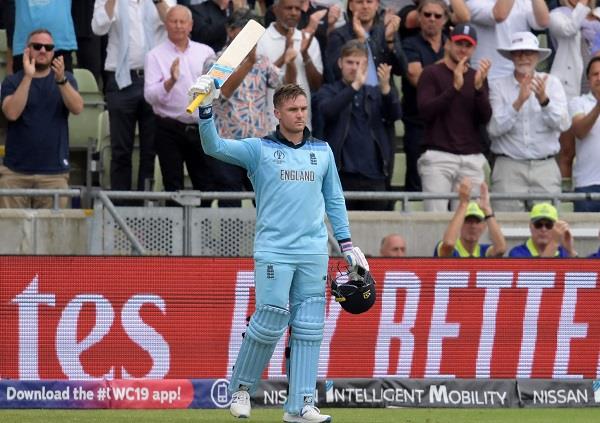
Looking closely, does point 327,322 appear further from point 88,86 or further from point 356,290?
point 88,86

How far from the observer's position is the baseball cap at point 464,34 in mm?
14383

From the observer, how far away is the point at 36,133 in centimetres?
1360

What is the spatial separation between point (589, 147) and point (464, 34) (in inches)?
72.8

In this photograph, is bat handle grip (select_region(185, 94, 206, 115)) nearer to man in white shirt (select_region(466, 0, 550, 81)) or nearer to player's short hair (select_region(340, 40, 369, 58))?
player's short hair (select_region(340, 40, 369, 58))

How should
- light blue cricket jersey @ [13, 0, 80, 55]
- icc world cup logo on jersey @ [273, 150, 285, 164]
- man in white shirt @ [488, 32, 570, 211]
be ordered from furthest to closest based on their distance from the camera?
light blue cricket jersey @ [13, 0, 80, 55], man in white shirt @ [488, 32, 570, 211], icc world cup logo on jersey @ [273, 150, 285, 164]

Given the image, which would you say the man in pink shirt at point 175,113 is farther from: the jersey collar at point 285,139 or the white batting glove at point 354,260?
the white batting glove at point 354,260

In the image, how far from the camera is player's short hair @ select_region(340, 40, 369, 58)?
13758 millimetres

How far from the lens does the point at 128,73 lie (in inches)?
575

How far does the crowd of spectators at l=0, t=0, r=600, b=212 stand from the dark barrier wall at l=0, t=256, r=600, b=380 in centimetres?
259

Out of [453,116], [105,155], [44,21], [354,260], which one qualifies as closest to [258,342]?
[354,260]

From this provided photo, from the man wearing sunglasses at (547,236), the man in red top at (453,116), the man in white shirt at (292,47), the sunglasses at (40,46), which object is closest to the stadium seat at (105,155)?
the sunglasses at (40,46)

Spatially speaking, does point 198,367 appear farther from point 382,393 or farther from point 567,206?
point 567,206

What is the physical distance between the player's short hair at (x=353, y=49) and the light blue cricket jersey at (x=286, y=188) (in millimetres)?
4424

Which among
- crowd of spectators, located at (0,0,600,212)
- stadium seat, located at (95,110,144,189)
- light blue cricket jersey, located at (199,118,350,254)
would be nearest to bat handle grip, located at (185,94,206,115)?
light blue cricket jersey, located at (199,118,350,254)
